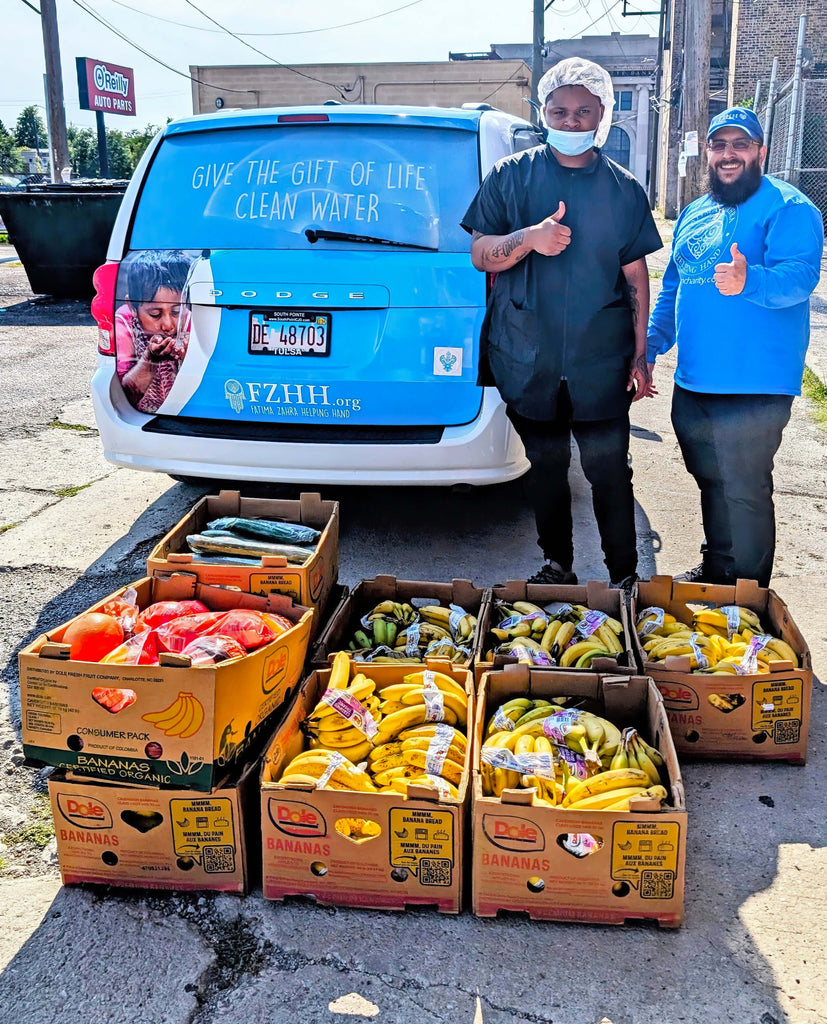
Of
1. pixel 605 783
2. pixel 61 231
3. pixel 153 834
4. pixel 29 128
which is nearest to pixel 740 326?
pixel 605 783

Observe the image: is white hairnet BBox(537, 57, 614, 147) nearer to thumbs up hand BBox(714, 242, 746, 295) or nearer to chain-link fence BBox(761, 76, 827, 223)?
thumbs up hand BBox(714, 242, 746, 295)

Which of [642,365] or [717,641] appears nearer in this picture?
[717,641]

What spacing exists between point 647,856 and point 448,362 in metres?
2.39

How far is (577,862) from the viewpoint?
2.47m

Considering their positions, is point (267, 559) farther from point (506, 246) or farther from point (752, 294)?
point (752, 294)

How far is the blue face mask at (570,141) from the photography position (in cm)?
367

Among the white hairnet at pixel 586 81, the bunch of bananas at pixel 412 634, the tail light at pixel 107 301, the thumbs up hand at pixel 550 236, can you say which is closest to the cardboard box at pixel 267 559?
the bunch of bananas at pixel 412 634

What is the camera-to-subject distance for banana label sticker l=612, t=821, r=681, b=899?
7.98 feet

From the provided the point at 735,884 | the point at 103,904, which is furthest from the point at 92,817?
the point at 735,884

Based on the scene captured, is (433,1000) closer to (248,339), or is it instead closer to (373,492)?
(248,339)

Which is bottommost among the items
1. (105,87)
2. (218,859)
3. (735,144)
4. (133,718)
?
(218,859)

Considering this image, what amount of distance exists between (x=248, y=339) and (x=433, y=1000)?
2918 mm

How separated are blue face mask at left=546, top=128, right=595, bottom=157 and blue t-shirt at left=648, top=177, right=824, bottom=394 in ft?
1.82

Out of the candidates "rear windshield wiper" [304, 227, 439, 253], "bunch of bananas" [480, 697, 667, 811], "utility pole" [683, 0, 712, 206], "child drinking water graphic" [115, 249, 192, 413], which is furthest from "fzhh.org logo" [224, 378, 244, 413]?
"utility pole" [683, 0, 712, 206]
